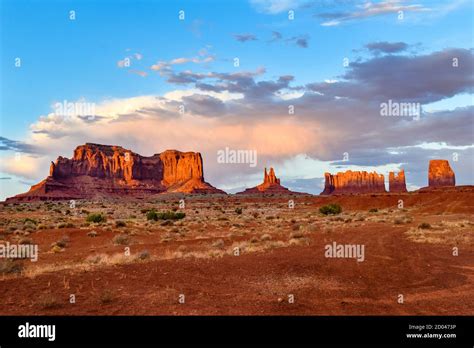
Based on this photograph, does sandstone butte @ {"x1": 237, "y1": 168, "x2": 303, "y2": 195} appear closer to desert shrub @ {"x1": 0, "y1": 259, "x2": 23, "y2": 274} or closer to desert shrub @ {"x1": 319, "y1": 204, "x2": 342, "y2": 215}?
desert shrub @ {"x1": 319, "y1": 204, "x2": 342, "y2": 215}

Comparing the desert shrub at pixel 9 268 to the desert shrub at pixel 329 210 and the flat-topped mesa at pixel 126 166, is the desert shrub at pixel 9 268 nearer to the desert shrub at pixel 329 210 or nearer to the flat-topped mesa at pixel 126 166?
the desert shrub at pixel 329 210

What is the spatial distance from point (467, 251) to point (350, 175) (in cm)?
16552

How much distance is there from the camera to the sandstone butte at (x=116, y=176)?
16762cm

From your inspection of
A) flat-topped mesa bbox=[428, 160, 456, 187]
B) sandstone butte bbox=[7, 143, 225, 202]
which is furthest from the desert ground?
sandstone butte bbox=[7, 143, 225, 202]

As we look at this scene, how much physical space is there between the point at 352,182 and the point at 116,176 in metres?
105

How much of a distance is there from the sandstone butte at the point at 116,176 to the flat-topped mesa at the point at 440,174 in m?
80.1

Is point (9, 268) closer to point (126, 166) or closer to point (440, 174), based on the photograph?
point (440, 174)

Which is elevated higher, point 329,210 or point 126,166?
point 126,166

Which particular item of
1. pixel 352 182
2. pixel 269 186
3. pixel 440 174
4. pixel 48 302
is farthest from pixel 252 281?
pixel 352 182

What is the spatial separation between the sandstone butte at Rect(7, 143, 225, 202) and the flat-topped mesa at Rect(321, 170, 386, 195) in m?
48.7

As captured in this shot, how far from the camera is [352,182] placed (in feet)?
587

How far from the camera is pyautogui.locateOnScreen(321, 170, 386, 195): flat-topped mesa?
573 ft
